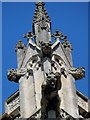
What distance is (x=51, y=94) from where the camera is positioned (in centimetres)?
1460

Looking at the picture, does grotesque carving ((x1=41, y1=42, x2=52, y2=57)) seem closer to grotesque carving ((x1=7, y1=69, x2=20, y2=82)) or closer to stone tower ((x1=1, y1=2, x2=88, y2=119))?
stone tower ((x1=1, y1=2, x2=88, y2=119))

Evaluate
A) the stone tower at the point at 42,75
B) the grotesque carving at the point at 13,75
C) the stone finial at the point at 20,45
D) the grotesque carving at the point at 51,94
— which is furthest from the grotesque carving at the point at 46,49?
the grotesque carving at the point at 51,94

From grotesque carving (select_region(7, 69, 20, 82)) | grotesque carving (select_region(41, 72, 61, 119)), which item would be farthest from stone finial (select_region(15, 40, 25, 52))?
grotesque carving (select_region(41, 72, 61, 119))

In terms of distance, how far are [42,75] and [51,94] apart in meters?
2.33

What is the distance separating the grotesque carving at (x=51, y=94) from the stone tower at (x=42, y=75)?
2cm

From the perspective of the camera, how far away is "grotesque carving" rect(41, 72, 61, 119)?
1424 centimetres

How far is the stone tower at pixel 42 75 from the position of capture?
15914 millimetres

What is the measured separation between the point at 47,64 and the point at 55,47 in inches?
63.4

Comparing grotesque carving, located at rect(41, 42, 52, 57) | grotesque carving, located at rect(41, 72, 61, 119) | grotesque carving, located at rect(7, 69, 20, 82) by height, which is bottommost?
grotesque carving, located at rect(41, 72, 61, 119)

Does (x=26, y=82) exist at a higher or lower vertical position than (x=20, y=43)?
lower

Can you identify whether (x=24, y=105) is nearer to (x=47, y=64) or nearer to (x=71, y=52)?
(x=47, y=64)

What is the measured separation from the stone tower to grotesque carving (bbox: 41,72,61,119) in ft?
0.08

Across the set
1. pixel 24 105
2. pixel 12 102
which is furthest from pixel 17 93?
pixel 24 105

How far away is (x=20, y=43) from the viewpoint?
62.0ft
